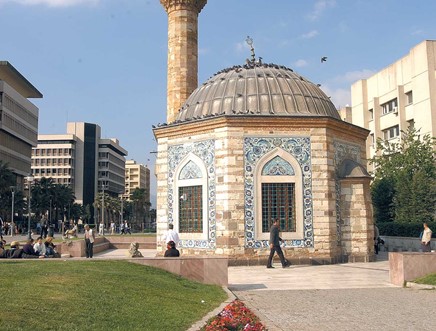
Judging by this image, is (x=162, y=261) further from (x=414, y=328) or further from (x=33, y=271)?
(x=414, y=328)

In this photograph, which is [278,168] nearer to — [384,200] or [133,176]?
[384,200]

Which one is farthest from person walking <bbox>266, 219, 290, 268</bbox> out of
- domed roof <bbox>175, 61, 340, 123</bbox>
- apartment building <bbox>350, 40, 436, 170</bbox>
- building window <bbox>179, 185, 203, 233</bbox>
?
apartment building <bbox>350, 40, 436, 170</bbox>

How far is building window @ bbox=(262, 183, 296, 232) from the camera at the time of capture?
1844 cm

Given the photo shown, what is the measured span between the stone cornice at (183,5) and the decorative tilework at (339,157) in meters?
12.8

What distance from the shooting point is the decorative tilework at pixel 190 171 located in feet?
63.7

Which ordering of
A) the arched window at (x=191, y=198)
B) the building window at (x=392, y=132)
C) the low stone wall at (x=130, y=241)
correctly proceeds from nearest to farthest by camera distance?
the arched window at (x=191, y=198) → the low stone wall at (x=130, y=241) → the building window at (x=392, y=132)

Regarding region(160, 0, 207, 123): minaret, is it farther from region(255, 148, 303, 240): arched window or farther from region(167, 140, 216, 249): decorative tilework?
region(255, 148, 303, 240): arched window

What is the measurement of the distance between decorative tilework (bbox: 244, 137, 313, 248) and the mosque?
0.04 m

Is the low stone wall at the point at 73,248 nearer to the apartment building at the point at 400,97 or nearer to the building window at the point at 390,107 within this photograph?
the apartment building at the point at 400,97

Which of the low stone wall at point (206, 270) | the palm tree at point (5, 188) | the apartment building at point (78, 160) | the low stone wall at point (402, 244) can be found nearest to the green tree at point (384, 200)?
the low stone wall at point (402, 244)

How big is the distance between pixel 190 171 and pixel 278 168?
3530 mm

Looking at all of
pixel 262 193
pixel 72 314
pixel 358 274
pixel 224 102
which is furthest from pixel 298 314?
pixel 224 102

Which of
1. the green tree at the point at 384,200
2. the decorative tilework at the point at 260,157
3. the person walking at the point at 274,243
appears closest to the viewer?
the person walking at the point at 274,243

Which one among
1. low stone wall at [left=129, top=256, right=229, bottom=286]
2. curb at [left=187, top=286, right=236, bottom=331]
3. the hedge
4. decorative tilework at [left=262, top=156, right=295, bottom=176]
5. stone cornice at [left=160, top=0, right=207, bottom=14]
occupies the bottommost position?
curb at [left=187, top=286, right=236, bottom=331]
